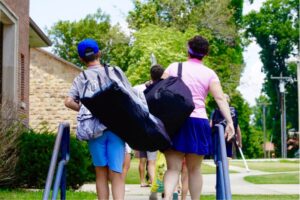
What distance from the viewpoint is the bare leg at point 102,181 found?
723 cm

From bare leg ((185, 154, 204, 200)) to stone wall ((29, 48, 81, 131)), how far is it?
31986 millimetres

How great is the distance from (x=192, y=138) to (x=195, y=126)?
0.43ft

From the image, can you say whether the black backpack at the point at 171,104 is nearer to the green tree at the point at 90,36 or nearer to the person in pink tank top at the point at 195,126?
the person in pink tank top at the point at 195,126

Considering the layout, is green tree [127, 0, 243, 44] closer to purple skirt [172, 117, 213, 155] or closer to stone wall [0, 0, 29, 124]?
stone wall [0, 0, 29, 124]

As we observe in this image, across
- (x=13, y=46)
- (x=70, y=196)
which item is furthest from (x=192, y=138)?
(x=13, y=46)

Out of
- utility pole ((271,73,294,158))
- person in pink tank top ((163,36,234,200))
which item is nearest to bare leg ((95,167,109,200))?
person in pink tank top ((163,36,234,200))

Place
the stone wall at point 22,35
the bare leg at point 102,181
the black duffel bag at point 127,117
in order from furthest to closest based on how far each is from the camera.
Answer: the stone wall at point 22,35 < the bare leg at point 102,181 < the black duffel bag at point 127,117

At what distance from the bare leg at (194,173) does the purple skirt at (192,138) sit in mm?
202

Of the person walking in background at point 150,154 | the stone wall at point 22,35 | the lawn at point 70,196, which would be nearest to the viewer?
the person walking in background at point 150,154

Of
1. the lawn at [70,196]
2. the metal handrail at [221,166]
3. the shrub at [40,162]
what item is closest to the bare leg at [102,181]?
the metal handrail at [221,166]

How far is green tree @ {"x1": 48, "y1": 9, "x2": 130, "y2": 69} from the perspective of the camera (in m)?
55.1

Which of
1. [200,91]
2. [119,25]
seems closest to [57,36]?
[119,25]

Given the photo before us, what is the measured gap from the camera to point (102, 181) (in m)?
7.25

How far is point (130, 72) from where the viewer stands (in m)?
47.3
